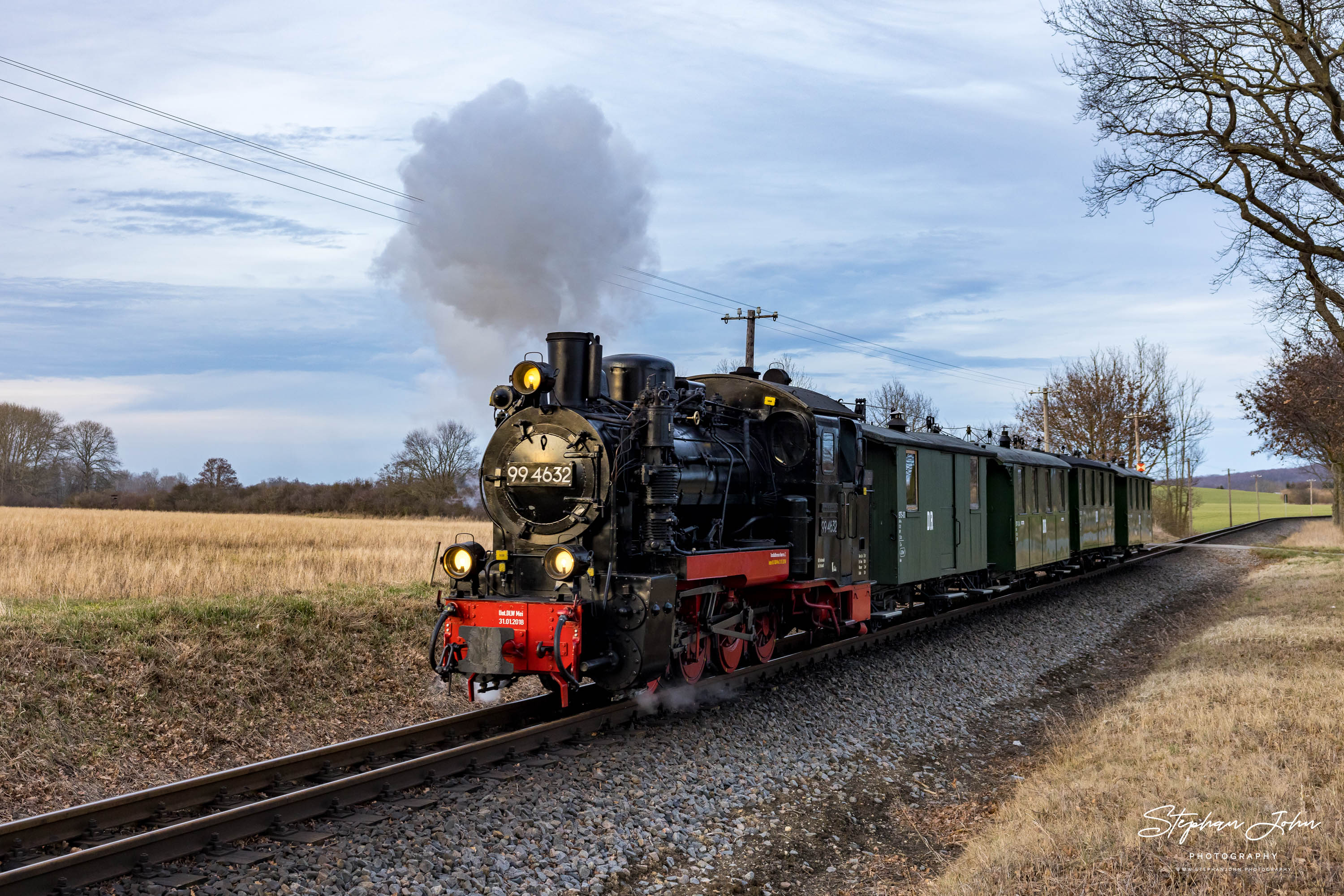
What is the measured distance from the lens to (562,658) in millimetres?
7039

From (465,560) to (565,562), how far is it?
0.99 m

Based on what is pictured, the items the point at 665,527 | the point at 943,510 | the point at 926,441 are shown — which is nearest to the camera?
the point at 665,527

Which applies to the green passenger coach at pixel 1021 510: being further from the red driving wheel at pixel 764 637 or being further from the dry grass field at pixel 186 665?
the dry grass field at pixel 186 665

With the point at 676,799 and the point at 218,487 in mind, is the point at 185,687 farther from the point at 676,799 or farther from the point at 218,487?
the point at 218,487

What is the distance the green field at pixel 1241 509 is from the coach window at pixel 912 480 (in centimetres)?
5005

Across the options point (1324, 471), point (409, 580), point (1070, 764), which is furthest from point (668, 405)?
point (1324, 471)

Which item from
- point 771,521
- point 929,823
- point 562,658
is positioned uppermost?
point 771,521

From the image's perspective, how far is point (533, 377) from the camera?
7789 millimetres

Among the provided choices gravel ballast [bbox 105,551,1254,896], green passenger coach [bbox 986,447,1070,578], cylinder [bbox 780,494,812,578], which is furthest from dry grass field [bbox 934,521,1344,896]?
green passenger coach [bbox 986,447,1070,578]

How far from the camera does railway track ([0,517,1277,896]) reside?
4.61 metres

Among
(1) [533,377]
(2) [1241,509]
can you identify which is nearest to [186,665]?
(1) [533,377]

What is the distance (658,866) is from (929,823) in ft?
7.85

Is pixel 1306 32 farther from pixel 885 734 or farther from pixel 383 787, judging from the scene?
pixel 383 787

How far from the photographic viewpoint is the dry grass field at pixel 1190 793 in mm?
4664
